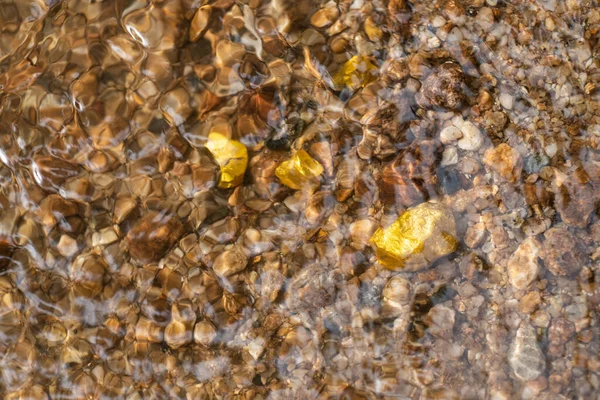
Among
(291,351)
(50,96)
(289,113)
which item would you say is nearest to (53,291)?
(50,96)

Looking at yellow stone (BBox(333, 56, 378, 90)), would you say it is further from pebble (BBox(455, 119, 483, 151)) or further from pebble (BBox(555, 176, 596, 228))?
pebble (BBox(555, 176, 596, 228))

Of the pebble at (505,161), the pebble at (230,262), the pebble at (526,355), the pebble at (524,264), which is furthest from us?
the pebble at (230,262)

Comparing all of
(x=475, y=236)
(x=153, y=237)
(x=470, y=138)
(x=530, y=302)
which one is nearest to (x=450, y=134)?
(x=470, y=138)

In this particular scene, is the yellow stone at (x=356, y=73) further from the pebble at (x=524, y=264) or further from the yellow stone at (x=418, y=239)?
the pebble at (x=524, y=264)

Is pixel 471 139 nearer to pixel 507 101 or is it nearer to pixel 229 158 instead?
pixel 507 101

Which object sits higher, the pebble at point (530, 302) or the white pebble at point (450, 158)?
the white pebble at point (450, 158)

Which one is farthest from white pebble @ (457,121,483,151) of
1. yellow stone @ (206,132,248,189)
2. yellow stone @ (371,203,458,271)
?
yellow stone @ (206,132,248,189)

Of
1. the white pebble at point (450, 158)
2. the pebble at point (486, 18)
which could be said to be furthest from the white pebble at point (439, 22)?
the white pebble at point (450, 158)
